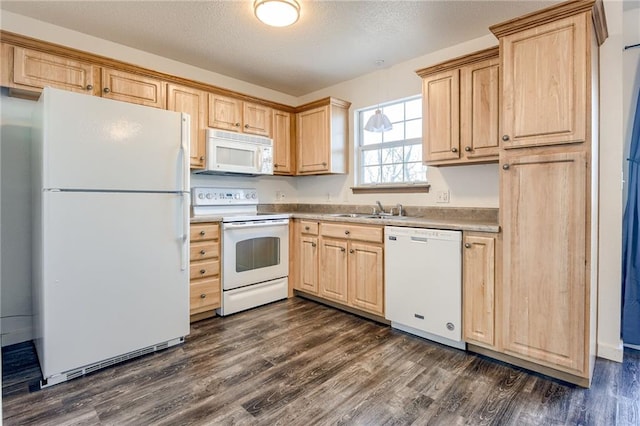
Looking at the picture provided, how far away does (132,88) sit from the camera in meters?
2.99

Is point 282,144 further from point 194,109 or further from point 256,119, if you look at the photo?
point 194,109

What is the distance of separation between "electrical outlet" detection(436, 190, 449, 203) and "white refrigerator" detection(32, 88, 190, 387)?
2.12 m

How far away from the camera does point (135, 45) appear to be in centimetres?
317

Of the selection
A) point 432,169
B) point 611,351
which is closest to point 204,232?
point 432,169

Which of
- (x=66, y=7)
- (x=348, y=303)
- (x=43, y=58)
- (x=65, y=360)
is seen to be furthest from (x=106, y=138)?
(x=348, y=303)

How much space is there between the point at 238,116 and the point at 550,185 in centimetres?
280

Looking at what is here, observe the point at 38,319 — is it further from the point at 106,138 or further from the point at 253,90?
the point at 253,90

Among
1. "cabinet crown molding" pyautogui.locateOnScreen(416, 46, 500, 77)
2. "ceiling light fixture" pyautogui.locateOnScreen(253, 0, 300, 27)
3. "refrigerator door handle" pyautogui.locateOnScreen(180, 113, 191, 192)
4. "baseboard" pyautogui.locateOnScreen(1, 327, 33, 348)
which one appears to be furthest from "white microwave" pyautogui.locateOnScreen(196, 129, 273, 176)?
"baseboard" pyautogui.locateOnScreen(1, 327, 33, 348)

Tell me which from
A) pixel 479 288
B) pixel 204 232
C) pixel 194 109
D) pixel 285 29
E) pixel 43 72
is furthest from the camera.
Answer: pixel 194 109

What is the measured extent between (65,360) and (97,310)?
0.31 m

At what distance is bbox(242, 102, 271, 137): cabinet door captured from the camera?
3.76 metres

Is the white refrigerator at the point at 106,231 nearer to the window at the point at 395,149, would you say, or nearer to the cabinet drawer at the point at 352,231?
the cabinet drawer at the point at 352,231

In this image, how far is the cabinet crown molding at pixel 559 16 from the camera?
2.02 metres

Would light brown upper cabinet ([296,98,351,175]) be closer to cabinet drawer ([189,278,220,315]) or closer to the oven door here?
the oven door
